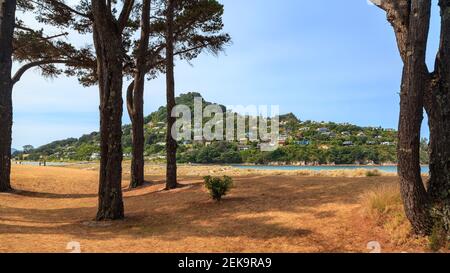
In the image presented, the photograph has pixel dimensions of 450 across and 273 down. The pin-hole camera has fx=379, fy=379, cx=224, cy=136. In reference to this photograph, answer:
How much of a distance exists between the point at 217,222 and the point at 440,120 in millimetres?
5287

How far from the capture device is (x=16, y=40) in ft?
65.8

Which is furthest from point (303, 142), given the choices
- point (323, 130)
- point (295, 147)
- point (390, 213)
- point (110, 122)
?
point (390, 213)

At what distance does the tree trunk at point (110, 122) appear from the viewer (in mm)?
10133

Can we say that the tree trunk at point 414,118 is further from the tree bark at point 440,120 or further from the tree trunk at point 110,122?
the tree trunk at point 110,122

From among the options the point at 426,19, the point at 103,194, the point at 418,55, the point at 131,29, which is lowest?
the point at 103,194

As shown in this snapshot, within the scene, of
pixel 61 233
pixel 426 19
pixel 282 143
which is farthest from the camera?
pixel 282 143

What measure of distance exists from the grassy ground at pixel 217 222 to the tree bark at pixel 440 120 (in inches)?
54.4

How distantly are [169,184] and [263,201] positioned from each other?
5186 millimetres

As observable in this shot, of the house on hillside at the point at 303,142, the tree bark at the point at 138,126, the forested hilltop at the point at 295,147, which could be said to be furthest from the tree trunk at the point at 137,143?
the house on hillside at the point at 303,142

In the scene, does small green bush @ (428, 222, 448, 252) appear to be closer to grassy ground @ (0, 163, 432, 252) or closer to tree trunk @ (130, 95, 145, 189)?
grassy ground @ (0, 163, 432, 252)

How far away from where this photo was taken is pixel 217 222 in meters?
9.20
